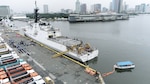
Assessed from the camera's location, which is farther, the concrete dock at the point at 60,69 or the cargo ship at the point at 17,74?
the concrete dock at the point at 60,69

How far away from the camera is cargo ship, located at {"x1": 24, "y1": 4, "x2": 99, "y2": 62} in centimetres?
1955

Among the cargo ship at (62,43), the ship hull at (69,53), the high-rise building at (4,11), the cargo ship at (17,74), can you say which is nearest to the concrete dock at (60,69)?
the cargo ship at (17,74)

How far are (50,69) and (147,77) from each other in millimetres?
12574

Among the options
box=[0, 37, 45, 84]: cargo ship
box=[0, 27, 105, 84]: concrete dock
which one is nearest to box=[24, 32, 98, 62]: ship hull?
box=[0, 27, 105, 84]: concrete dock

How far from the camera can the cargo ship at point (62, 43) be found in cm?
1955

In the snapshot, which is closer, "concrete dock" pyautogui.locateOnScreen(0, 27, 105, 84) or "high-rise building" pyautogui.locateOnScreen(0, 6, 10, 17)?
"concrete dock" pyautogui.locateOnScreen(0, 27, 105, 84)

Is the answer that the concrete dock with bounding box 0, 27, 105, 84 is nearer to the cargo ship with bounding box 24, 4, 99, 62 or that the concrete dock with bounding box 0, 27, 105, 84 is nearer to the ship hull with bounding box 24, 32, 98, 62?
the ship hull with bounding box 24, 32, 98, 62

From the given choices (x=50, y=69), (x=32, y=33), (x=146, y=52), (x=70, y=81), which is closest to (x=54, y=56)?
(x=50, y=69)

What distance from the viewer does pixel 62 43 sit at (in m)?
21.9

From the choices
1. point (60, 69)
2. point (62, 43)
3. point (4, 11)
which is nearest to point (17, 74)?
point (60, 69)

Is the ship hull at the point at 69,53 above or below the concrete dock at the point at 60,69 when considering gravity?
above

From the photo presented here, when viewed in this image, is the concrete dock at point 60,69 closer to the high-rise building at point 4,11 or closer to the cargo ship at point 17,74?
the cargo ship at point 17,74

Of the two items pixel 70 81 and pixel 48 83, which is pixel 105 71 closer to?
pixel 70 81

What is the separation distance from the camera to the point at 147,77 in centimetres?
1684
